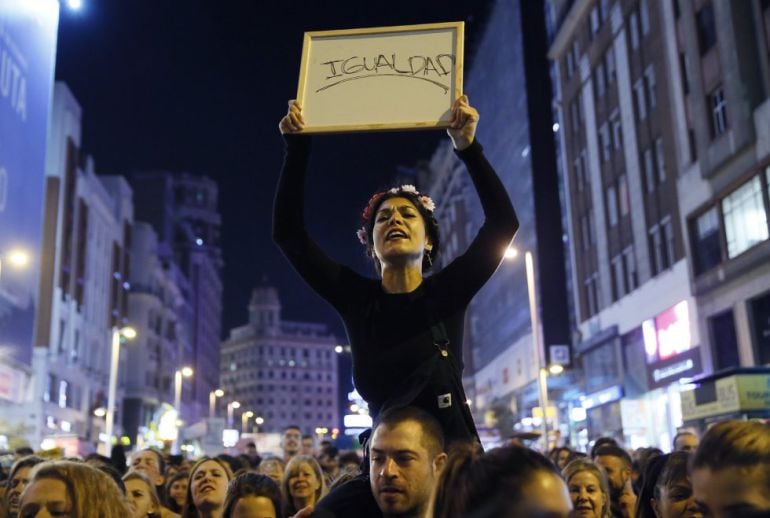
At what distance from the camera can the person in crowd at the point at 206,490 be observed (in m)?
7.58

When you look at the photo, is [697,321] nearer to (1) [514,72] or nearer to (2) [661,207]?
(2) [661,207]

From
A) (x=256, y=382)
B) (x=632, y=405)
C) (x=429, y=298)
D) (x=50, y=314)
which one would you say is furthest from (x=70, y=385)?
(x=256, y=382)

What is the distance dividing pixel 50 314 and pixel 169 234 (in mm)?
49957

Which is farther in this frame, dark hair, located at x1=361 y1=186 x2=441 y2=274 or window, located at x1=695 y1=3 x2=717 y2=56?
window, located at x1=695 y1=3 x2=717 y2=56

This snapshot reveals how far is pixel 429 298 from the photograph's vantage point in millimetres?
3793

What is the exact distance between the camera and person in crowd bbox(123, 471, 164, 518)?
7309 mm

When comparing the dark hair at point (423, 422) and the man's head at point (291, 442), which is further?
the man's head at point (291, 442)

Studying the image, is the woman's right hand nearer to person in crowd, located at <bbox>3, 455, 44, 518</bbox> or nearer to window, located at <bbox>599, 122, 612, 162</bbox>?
person in crowd, located at <bbox>3, 455, 44, 518</bbox>

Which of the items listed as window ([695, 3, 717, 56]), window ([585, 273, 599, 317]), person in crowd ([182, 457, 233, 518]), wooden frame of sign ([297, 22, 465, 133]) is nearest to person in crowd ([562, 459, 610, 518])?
person in crowd ([182, 457, 233, 518])

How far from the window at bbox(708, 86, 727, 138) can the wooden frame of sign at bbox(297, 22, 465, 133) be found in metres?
28.0

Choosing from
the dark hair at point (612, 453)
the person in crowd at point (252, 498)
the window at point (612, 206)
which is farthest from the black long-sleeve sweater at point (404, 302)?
the window at point (612, 206)

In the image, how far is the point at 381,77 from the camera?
4.16 m

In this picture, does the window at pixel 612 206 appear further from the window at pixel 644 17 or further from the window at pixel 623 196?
the window at pixel 644 17

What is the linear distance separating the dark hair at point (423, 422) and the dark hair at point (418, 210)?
2.98 feet
